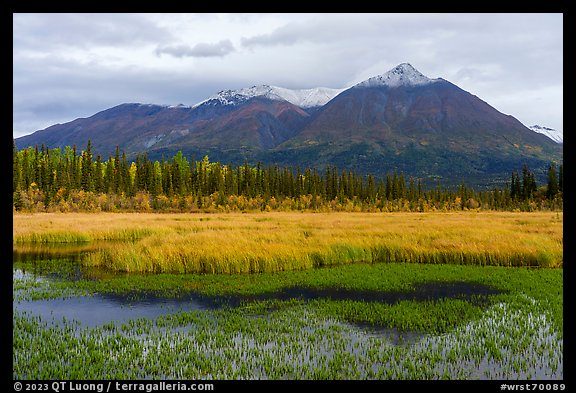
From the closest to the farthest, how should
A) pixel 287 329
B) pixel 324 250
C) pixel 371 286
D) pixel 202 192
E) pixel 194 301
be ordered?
pixel 287 329
pixel 194 301
pixel 371 286
pixel 324 250
pixel 202 192

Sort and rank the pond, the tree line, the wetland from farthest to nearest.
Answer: the tree line < the wetland < the pond

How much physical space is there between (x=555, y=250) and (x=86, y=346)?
93.3 ft

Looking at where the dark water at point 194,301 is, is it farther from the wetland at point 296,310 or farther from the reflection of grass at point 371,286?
the reflection of grass at point 371,286

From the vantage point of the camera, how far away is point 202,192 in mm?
106750

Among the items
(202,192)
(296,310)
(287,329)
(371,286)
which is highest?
(202,192)

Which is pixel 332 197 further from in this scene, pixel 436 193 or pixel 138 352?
pixel 138 352

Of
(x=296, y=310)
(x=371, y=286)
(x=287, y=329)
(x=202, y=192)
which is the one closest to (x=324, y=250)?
(x=371, y=286)

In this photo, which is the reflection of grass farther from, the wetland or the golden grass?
the golden grass

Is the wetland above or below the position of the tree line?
below

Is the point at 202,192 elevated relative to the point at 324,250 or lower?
elevated

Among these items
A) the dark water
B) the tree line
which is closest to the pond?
the dark water

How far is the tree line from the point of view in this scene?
90.5 m

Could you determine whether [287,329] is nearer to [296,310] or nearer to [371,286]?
[296,310]

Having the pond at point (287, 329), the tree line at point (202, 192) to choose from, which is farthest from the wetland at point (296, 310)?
the tree line at point (202, 192)
